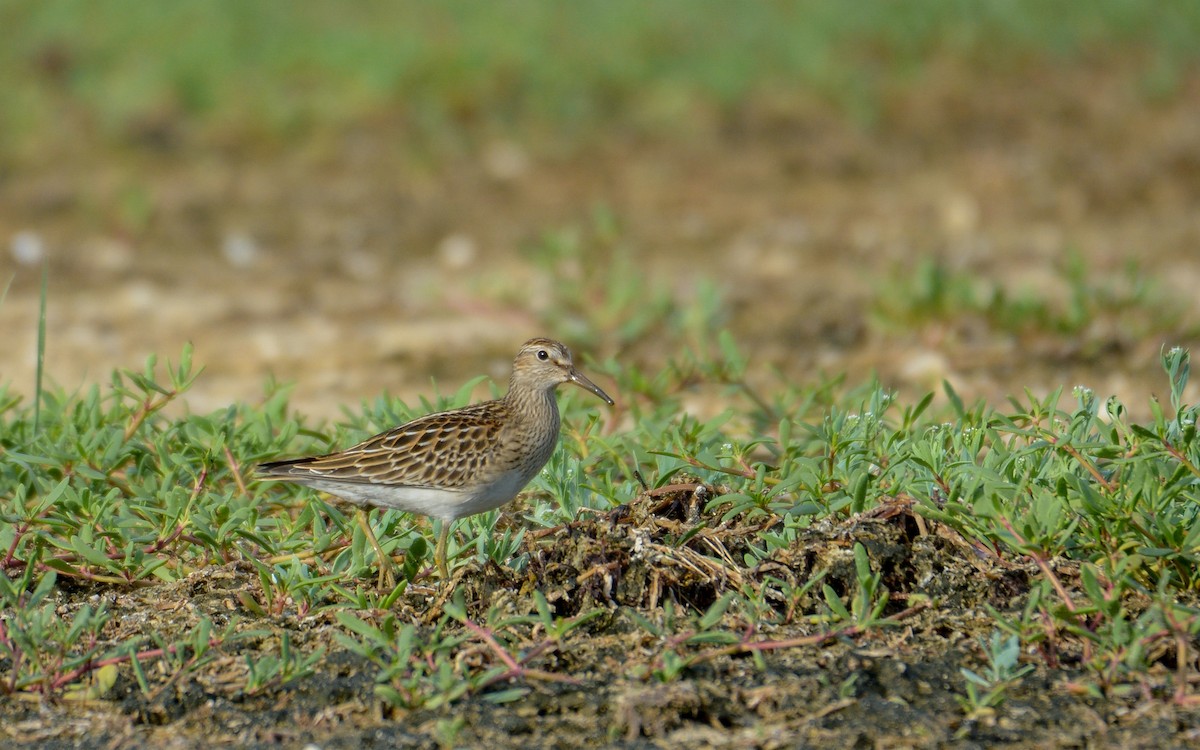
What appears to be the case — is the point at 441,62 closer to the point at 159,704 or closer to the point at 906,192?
the point at 906,192

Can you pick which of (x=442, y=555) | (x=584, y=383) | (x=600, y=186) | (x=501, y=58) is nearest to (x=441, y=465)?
(x=442, y=555)

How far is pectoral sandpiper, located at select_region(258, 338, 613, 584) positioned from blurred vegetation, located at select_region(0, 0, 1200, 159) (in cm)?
642

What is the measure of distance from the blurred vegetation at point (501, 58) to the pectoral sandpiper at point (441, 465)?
6416 mm

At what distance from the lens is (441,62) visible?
12.0m

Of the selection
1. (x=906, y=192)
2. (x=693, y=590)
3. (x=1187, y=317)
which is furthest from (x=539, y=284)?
(x=693, y=590)

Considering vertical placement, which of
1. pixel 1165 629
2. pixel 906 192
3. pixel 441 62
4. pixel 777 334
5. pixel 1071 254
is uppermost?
pixel 441 62

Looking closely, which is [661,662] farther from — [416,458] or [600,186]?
[600,186]

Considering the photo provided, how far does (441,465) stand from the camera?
502cm

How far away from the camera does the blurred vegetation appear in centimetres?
1141

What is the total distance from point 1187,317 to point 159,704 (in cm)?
661

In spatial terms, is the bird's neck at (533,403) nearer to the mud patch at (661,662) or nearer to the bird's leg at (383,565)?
the mud patch at (661,662)

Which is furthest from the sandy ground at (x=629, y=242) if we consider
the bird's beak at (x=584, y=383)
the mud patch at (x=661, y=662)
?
the mud patch at (x=661, y=662)

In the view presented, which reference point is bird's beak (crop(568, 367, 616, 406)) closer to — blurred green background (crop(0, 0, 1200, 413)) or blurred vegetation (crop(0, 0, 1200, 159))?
blurred green background (crop(0, 0, 1200, 413))

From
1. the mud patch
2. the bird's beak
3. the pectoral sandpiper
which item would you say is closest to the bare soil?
the mud patch
